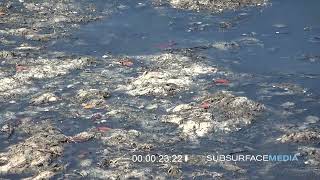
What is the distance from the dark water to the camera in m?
9.16

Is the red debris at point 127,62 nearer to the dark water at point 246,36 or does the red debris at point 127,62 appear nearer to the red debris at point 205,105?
the dark water at point 246,36

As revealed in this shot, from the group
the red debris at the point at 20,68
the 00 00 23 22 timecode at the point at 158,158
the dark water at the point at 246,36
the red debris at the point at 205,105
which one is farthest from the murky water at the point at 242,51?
the red debris at the point at 20,68

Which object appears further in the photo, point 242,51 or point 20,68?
point 242,51

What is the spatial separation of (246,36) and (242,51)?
83 cm

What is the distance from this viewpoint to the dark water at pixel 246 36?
361 inches

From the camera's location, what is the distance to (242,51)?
36.3 ft

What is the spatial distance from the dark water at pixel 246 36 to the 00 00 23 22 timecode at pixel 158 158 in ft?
3.22

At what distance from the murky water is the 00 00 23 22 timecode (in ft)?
0.44

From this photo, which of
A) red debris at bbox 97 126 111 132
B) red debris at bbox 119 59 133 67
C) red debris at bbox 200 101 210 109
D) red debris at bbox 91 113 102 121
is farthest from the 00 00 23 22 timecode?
red debris at bbox 119 59 133 67

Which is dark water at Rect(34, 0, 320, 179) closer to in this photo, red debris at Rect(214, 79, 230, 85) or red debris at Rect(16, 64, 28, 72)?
red debris at Rect(214, 79, 230, 85)

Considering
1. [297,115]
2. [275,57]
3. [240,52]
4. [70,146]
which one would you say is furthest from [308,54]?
[70,146]

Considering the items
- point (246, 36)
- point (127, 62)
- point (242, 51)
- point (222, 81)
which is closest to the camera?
point (222, 81)

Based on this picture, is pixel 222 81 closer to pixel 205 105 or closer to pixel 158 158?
pixel 205 105

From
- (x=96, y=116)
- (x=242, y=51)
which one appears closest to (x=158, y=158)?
(x=96, y=116)
